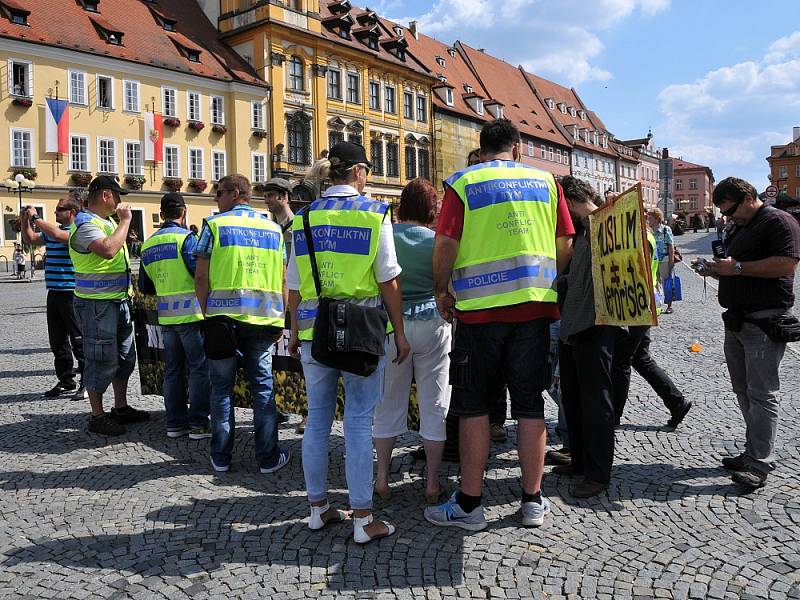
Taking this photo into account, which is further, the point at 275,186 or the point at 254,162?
the point at 254,162

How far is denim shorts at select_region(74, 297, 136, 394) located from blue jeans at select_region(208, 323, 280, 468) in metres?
1.43

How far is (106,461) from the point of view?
5086 mm

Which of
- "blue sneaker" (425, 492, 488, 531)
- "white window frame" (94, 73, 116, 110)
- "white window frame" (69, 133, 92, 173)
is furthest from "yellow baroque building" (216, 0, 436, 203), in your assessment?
"blue sneaker" (425, 492, 488, 531)

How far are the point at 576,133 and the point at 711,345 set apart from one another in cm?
6402

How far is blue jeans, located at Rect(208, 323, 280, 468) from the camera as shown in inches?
189

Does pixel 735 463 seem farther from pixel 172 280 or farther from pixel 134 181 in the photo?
pixel 134 181

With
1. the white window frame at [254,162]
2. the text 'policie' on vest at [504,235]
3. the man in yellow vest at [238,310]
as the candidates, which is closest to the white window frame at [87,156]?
the white window frame at [254,162]

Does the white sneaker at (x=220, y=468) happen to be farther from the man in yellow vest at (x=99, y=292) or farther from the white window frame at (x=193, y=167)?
the white window frame at (x=193, y=167)

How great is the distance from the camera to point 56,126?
104 ft

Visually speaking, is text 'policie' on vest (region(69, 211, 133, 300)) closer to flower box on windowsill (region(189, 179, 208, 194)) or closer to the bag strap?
the bag strap

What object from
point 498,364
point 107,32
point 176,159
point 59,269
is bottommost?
point 498,364

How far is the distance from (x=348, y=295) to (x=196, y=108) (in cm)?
3634

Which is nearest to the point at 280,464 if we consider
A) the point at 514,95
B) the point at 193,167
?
the point at 193,167

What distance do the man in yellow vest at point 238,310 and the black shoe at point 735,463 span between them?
9.64ft
